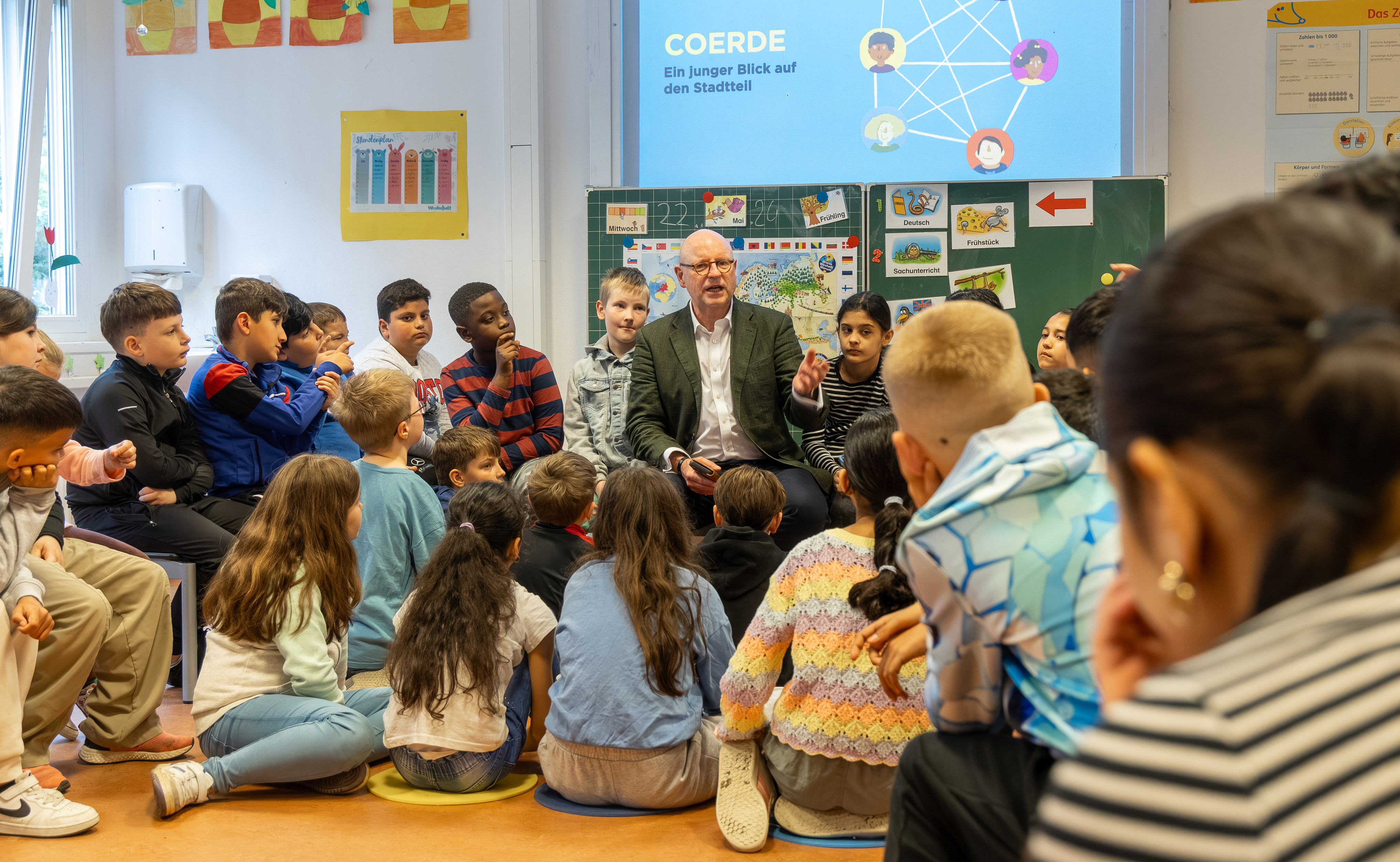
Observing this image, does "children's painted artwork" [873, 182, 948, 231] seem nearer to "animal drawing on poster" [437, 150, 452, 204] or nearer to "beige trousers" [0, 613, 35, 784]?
"animal drawing on poster" [437, 150, 452, 204]

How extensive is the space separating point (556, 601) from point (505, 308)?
5.47ft

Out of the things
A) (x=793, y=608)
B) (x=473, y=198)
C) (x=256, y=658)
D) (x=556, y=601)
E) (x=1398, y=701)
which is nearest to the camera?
(x=1398, y=701)

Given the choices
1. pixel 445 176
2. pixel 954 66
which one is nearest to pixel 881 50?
pixel 954 66

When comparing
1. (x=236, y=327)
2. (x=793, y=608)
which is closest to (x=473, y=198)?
(x=236, y=327)

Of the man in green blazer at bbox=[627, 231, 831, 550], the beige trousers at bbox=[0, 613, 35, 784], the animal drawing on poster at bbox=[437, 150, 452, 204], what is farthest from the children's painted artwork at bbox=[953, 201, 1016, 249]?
the beige trousers at bbox=[0, 613, 35, 784]

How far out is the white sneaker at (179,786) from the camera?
224 centimetres

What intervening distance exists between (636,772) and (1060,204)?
3.15 meters

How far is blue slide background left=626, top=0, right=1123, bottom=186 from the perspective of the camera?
4480mm

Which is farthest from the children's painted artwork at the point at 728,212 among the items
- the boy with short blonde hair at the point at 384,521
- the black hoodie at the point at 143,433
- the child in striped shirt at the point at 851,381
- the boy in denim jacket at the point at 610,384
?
the black hoodie at the point at 143,433

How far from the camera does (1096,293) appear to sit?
2.21 m

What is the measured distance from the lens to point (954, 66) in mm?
4535

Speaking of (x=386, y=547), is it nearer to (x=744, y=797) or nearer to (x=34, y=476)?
(x=34, y=476)

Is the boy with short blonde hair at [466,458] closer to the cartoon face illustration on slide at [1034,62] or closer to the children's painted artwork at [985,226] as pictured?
the children's painted artwork at [985,226]

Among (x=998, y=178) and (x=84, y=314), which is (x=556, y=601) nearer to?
(x=998, y=178)
